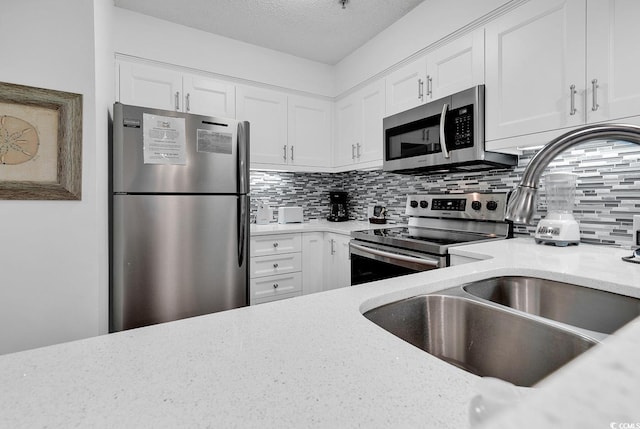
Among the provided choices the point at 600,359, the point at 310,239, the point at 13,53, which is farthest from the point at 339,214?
the point at 600,359

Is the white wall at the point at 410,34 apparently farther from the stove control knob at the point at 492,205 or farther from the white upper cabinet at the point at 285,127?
the stove control knob at the point at 492,205

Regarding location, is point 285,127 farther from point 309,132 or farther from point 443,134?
point 443,134

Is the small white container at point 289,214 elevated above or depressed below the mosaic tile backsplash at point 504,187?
below

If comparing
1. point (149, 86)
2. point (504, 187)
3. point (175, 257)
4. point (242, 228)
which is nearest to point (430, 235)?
point (504, 187)

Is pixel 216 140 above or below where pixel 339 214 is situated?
above

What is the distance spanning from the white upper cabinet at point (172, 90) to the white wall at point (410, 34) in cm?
116

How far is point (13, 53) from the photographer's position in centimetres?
115

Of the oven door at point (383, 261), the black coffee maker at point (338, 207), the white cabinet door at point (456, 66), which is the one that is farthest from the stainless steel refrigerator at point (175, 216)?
the black coffee maker at point (338, 207)

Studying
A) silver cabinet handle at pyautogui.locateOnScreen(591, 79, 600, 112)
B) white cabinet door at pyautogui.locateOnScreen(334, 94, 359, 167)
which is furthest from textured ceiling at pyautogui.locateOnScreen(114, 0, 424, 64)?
silver cabinet handle at pyautogui.locateOnScreen(591, 79, 600, 112)

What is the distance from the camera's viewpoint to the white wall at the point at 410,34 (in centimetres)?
197

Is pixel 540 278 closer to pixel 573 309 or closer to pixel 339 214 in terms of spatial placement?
pixel 573 309

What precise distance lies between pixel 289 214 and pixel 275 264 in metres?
0.61

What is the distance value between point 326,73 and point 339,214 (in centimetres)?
148

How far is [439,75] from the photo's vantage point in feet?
7.07
